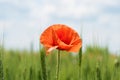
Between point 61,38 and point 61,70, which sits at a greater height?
point 61,38

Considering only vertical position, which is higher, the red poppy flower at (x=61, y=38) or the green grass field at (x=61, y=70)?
the red poppy flower at (x=61, y=38)

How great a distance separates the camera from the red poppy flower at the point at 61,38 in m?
1.00

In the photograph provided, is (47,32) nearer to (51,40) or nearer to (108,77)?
(51,40)

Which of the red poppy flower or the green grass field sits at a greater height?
the red poppy flower

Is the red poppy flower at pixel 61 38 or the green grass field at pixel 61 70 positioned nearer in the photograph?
the red poppy flower at pixel 61 38

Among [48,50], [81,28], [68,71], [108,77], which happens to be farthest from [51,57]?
[48,50]

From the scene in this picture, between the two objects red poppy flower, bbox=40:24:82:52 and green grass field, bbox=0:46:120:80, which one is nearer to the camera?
red poppy flower, bbox=40:24:82:52

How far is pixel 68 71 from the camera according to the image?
2.32 metres

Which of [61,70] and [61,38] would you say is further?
[61,70]

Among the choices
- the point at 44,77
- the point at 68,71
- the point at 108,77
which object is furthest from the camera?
the point at 68,71

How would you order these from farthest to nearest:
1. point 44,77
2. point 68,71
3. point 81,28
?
1. point 68,71
2. point 81,28
3. point 44,77

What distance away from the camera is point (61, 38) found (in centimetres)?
107

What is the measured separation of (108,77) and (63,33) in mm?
955

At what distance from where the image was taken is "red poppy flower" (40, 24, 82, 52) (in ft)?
3.29
